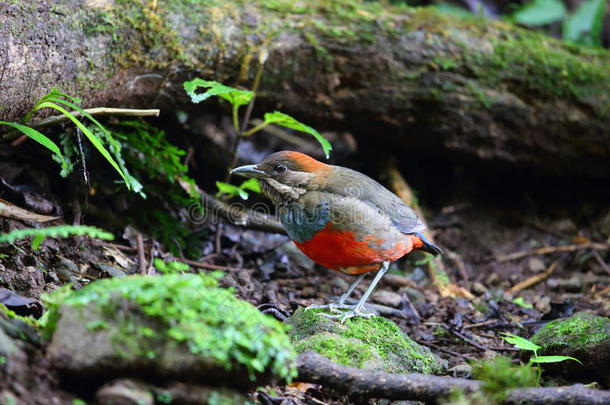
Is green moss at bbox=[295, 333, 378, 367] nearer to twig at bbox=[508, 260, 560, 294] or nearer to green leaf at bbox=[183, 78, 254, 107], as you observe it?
green leaf at bbox=[183, 78, 254, 107]

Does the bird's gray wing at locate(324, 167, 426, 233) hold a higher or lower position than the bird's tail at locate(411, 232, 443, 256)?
higher

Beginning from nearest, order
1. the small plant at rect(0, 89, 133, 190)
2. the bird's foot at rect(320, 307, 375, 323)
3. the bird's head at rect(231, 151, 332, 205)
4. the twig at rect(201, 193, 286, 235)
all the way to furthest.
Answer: the small plant at rect(0, 89, 133, 190) < the bird's foot at rect(320, 307, 375, 323) < the bird's head at rect(231, 151, 332, 205) < the twig at rect(201, 193, 286, 235)

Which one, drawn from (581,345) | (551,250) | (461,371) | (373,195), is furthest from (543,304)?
(373,195)

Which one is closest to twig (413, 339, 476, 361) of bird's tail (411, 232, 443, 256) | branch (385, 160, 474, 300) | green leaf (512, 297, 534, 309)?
bird's tail (411, 232, 443, 256)

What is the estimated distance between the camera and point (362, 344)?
4.01 metres

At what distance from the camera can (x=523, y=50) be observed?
6.77 meters

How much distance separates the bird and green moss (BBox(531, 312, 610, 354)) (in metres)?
1.24

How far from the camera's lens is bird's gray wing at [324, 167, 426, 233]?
15.6ft

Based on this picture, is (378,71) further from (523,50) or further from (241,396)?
(241,396)

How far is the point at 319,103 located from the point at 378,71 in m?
0.68

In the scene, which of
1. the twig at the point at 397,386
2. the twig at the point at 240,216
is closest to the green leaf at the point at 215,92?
the twig at the point at 240,216

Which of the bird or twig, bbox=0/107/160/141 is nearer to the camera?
twig, bbox=0/107/160/141

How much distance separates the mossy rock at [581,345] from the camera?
13.2 ft

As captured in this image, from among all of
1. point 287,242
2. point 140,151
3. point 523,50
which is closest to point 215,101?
point 140,151
